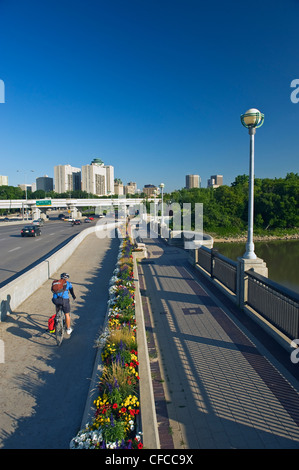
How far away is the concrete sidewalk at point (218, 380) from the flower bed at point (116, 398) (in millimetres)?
556

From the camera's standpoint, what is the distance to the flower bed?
329 cm

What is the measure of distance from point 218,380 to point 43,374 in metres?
3.08

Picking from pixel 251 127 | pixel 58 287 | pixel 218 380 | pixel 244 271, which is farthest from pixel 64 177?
pixel 218 380

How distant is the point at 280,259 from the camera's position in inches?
1453

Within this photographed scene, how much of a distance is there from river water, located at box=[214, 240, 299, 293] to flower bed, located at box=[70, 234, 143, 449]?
19305 mm

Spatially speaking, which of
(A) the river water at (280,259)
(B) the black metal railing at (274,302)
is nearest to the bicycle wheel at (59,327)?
(B) the black metal railing at (274,302)

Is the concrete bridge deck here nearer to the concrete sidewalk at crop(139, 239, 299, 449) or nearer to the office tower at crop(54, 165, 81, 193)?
the concrete sidewalk at crop(139, 239, 299, 449)

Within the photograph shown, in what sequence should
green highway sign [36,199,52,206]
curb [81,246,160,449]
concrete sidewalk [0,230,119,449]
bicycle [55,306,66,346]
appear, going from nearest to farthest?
1. curb [81,246,160,449]
2. concrete sidewalk [0,230,119,449]
3. bicycle [55,306,66,346]
4. green highway sign [36,199,52,206]

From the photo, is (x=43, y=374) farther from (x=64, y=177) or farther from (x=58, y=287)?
(x=64, y=177)

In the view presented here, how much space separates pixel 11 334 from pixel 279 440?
589cm

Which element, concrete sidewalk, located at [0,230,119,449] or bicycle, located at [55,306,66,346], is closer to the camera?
concrete sidewalk, located at [0,230,119,449]

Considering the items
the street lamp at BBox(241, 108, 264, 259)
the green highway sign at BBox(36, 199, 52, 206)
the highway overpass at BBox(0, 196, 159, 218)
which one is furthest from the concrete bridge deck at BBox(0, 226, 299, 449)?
the green highway sign at BBox(36, 199, 52, 206)
